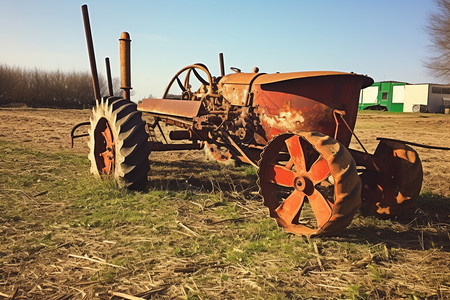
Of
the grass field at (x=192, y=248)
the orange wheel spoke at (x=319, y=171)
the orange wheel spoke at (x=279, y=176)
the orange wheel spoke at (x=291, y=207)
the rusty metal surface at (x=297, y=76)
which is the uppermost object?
the rusty metal surface at (x=297, y=76)

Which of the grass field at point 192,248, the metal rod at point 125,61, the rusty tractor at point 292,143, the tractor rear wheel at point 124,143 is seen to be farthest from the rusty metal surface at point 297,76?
the metal rod at point 125,61

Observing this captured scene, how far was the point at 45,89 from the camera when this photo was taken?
90.7 feet

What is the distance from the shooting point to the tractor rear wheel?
5.01 metres

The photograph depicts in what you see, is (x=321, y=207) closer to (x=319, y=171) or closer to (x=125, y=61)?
(x=319, y=171)

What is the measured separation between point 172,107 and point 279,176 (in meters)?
2.40

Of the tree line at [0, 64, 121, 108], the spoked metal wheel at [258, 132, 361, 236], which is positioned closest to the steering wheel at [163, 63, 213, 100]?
the spoked metal wheel at [258, 132, 361, 236]

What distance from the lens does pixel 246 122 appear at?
489 centimetres

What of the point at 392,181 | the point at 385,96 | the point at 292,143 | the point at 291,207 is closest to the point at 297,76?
the point at 292,143

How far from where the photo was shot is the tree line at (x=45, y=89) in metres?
26.1

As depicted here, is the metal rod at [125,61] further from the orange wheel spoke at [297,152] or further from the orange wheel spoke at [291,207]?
the orange wheel spoke at [291,207]

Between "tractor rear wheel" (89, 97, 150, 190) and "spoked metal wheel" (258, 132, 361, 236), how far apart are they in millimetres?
1796

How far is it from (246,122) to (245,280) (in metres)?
2.37

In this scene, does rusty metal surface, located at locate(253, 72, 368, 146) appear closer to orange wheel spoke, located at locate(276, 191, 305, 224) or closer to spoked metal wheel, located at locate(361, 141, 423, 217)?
spoked metal wheel, located at locate(361, 141, 423, 217)

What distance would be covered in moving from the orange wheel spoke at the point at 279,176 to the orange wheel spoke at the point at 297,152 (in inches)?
4.5
